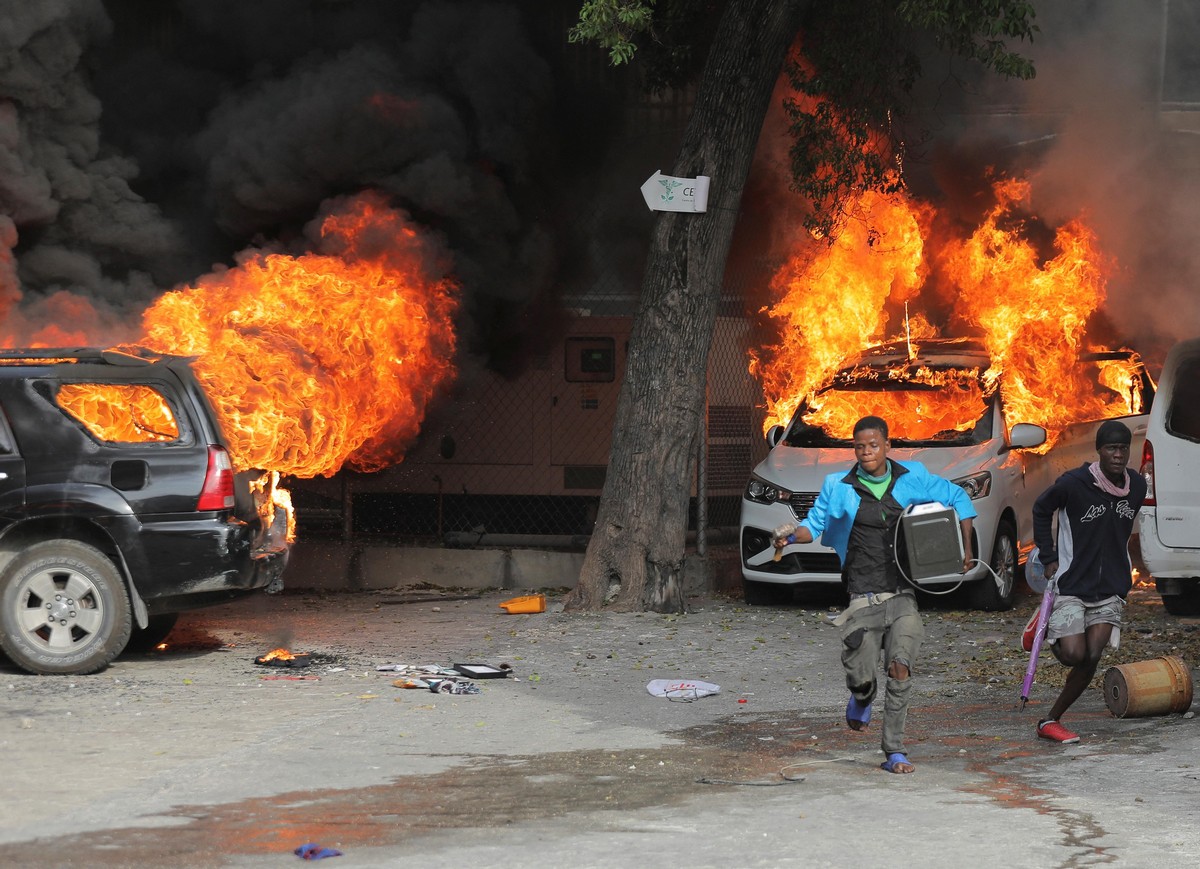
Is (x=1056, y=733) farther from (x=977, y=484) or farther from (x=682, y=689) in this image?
(x=977, y=484)

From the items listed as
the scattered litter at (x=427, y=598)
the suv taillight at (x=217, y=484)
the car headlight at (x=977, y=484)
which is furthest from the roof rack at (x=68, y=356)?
the car headlight at (x=977, y=484)

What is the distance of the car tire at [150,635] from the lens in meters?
10.4

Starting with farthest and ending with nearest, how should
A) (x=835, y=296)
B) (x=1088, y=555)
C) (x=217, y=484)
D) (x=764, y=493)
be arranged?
(x=835, y=296) → (x=764, y=493) → (x=217, y=484) → (x=1088, y=555)

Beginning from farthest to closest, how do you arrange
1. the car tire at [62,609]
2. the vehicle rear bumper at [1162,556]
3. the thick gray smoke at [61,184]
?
the thick gray smoke at [61,184]
the vehicle rear bumper at [1162,556]
the car tire at [62,609]

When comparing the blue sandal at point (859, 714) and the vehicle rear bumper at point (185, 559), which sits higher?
the vehicle rear bumper at point (185, 559)

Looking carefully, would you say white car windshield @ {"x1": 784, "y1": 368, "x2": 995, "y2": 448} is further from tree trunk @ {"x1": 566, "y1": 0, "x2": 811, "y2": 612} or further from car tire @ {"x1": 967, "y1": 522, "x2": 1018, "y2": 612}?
tree trunk @ {"x1": 566, "y1": 0, "x2": 811, "y2": 612}

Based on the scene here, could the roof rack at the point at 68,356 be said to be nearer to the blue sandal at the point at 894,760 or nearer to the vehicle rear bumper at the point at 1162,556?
the blue sandal at the point at 894,760

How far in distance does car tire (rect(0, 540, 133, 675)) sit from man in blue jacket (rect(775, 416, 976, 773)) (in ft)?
14.3

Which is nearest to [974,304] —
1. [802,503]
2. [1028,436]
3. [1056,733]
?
[1028,436]

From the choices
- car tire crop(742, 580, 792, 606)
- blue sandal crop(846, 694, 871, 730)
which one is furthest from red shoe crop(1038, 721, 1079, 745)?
car tire crop(742, 580, 792, 606)

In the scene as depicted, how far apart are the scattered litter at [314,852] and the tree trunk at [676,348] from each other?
6534 mm

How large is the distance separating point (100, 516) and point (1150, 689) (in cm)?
587

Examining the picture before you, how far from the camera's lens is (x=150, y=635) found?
1047 cm

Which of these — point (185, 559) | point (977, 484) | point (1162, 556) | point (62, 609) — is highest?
point (977, 484)
